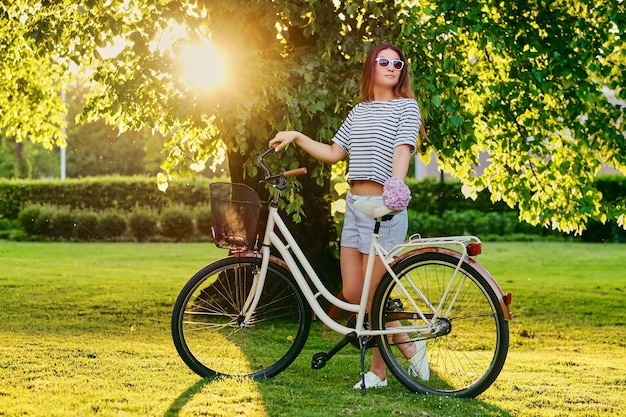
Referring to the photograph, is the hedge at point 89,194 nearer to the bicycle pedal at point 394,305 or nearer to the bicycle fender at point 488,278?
the bicycle pedal at point 394,305

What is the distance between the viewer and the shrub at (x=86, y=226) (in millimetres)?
23266

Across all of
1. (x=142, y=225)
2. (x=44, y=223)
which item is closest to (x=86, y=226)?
(x=44, y=223)

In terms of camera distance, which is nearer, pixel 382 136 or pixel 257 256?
pixel 382 136

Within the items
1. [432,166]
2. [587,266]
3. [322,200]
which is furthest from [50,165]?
[322,200]

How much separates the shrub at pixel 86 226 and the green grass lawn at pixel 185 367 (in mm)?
5826

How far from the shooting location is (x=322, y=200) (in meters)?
9.73

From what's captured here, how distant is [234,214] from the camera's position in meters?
5.16

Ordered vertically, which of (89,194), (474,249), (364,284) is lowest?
(364,284)

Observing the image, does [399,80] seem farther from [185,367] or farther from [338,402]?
[185,367]

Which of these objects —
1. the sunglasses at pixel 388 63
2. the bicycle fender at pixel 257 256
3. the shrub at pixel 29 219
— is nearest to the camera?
the sunglasses at pixel 388 63

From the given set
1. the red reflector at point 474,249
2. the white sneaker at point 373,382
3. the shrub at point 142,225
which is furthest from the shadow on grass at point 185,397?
the shrub at point 142,225

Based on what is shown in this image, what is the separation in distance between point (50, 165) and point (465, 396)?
44.4m

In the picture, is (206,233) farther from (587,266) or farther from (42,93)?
(42,93)

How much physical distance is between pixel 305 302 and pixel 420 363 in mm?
755
